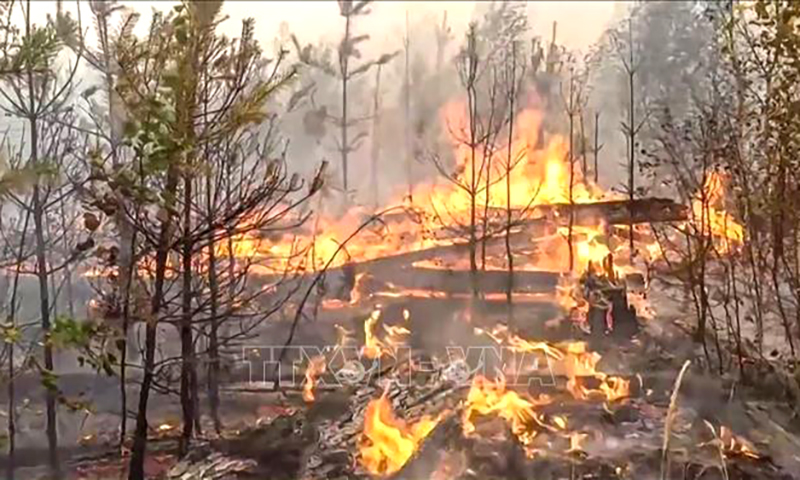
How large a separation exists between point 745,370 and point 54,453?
2.17 m

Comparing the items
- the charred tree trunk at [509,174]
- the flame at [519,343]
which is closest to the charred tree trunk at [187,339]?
the flame at [519,343]

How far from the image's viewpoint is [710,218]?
123 inches

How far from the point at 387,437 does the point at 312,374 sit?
1.08 ft

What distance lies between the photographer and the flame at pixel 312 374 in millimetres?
2951

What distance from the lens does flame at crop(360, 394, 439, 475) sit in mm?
2754

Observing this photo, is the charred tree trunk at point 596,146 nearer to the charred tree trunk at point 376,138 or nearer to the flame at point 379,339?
the charred tree trunk at point 376,138

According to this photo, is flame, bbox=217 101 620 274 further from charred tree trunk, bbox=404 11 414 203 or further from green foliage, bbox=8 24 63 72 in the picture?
green foliage, bbox=8 24 63 72

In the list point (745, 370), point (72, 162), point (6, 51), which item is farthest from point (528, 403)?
point (6, 51)

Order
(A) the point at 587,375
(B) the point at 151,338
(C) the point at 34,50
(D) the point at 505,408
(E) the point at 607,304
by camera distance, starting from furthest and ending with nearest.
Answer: (E) the point at 607,304 < (A) the point at 587,375 < (D) the point at 505,408 < (B) the point at 151,338 < (C) the point at 34,50

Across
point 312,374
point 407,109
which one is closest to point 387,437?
point 312,374

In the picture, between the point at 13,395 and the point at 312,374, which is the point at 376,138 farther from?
the point at 13,395

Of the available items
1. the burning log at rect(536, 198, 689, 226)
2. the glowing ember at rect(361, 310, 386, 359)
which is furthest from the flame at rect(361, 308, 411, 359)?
the burning log at rect(536, 198, 689, 226)

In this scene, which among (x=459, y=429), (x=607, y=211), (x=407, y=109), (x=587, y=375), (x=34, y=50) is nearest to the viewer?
(x=34, y=50)

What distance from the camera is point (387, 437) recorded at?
2834 millimetres
